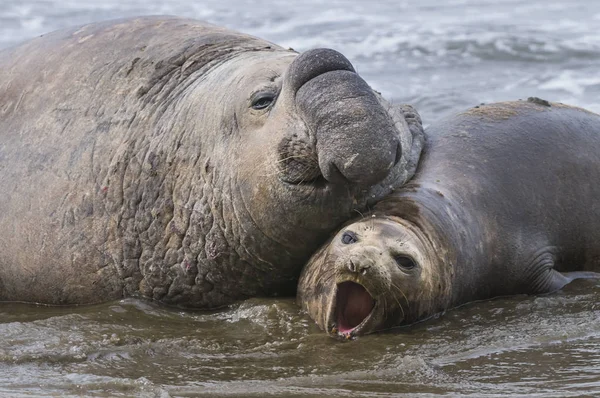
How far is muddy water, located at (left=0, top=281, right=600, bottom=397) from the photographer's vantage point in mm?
5129

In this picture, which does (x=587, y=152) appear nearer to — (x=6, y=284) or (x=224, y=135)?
(x=224, y=135)

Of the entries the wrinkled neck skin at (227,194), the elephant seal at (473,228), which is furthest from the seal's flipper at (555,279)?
the wrinkled neck skin at (227,194)

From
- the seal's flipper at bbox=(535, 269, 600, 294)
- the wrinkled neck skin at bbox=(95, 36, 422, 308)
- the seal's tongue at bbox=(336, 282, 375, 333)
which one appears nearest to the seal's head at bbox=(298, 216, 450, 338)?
the seal's tongue at bbox=(336, 282, 375, 333)

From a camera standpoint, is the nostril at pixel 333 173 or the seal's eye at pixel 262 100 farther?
the seal's eye at pixel 262 100

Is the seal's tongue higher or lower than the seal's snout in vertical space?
lower

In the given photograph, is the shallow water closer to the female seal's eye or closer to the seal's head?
the seal's head

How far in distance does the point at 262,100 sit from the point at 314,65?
0.50 metres

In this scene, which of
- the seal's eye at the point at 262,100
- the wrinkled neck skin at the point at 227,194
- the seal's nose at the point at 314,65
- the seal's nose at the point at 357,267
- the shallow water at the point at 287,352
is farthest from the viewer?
the seal's eye at the point at 262,100

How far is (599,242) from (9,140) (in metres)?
A: 3.56

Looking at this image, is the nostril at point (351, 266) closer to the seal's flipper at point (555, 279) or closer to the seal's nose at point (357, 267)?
the seal's nose at point (357, 267)

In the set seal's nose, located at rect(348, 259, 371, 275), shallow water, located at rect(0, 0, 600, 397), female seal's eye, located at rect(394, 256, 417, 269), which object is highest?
seal's nose, located at rect(348, 259, 371, 275)

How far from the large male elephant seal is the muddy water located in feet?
0.78

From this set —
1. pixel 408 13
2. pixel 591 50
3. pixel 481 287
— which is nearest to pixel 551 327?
pixel 481 287

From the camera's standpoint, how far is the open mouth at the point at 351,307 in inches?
225
